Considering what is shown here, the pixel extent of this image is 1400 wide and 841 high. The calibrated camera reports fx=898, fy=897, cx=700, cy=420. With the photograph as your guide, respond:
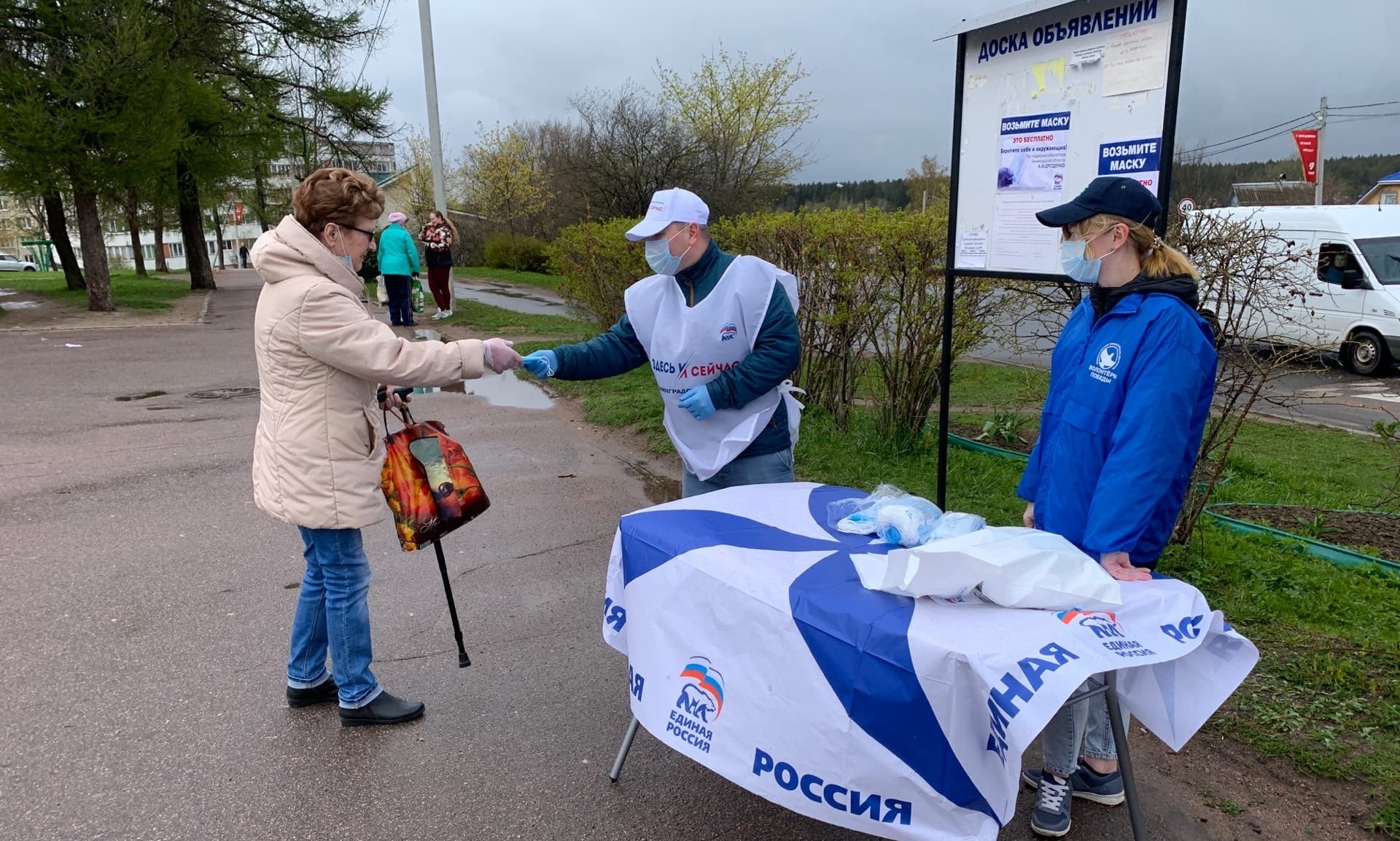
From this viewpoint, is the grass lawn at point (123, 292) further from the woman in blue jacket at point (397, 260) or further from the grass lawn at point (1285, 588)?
the grass lawn at point (1285, 588)

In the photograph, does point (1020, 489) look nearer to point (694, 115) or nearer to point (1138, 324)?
point (1138, 324)

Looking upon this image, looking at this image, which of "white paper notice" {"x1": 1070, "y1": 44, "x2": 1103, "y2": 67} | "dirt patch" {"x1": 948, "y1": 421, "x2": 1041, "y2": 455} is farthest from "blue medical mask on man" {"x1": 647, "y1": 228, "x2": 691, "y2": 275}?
"dirt patch" {"x1": 948, "y1": 421, "x2": 1041, "y2": 455}

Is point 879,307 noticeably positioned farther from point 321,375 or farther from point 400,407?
point 321,375

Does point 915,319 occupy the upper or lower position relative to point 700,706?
upper

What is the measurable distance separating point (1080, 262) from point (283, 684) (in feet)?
11.0

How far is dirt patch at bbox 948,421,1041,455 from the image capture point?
6949mm

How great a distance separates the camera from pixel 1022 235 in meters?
3.73

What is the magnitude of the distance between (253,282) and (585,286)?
23887 millimetres

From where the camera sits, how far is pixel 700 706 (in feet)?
7.61

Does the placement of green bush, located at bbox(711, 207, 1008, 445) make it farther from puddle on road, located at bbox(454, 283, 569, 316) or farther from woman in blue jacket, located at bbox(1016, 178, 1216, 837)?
puddle on road, located at bbox(454, 283, 569, 316)

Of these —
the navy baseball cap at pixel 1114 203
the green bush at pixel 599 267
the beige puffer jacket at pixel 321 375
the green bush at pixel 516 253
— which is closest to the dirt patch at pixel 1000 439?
the green bush at pixel 599 267

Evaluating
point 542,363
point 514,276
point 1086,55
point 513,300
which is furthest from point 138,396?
point 514,276

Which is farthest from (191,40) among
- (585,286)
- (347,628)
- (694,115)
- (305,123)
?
(347,628)

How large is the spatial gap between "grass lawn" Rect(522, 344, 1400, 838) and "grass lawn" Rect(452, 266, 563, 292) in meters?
18.5
